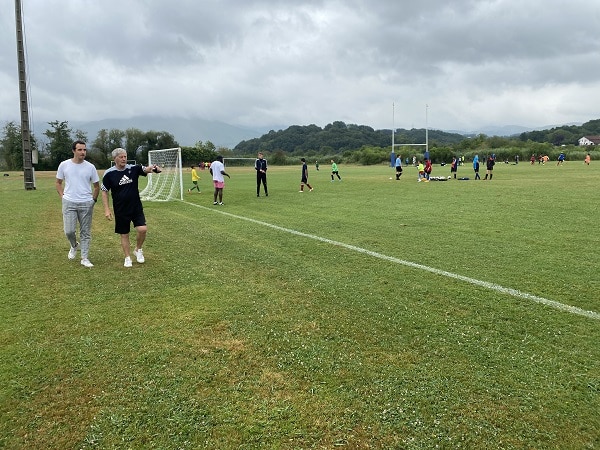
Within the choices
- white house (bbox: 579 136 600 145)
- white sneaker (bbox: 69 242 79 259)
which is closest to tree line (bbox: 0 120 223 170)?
white sneaker (bbox: 69 242 79 259)

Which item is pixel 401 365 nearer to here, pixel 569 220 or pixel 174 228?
pixel 174 228

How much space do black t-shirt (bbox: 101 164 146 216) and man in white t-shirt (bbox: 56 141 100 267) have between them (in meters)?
0.43

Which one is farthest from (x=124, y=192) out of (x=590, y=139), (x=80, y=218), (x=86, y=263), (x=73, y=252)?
(x=590, y=139)

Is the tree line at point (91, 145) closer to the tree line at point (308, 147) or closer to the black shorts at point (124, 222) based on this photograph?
the tree line at point (308, 147)

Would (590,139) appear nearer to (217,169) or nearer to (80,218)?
(217,169)

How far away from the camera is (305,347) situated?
3.82 m

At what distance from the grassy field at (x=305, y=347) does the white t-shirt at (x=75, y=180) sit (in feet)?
3.65

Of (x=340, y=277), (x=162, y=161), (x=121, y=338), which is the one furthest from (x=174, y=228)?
(x=162, y=161)

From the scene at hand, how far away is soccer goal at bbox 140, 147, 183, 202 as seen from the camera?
1928 cm

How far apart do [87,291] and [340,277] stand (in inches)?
131

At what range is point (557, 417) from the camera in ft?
9.25

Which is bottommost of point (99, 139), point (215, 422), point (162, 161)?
point (215, 422)

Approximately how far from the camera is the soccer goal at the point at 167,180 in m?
19.3

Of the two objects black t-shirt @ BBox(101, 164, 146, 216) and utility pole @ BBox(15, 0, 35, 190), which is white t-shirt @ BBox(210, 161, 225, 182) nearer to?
black t-shirt @ BBox(101, 164, 146, 216)
